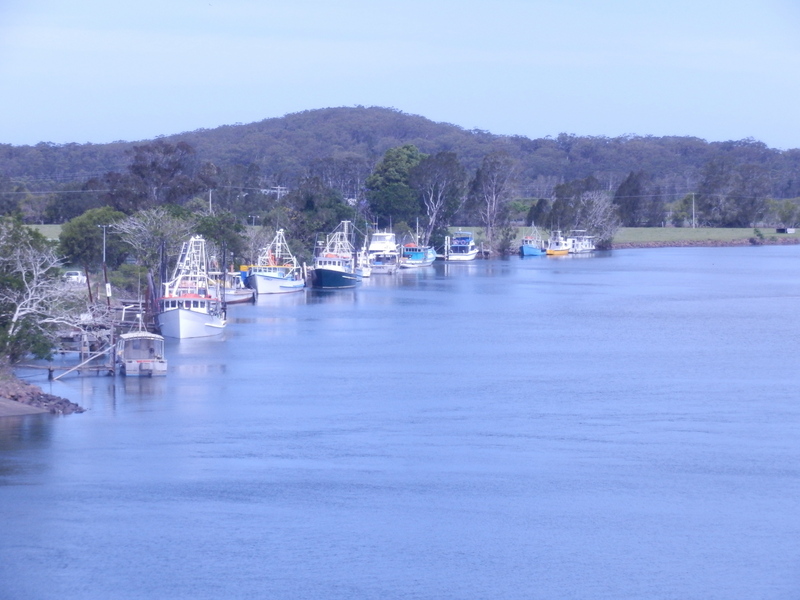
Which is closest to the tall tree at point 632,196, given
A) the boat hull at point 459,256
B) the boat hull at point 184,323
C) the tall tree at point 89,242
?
the boat hull at point 459,256

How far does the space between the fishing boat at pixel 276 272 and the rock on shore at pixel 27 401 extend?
84.8 ft

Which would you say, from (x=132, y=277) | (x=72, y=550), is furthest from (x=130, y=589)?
(x=132, y=277)

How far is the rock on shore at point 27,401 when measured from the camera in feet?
69.0

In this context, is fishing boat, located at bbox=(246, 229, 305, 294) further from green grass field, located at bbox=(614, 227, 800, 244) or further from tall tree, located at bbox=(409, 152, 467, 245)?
green grass field, located at bbox=(614, 227, 800, 244)

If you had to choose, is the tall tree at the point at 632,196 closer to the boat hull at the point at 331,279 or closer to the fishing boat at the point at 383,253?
the fishing boat at the point at 383,253

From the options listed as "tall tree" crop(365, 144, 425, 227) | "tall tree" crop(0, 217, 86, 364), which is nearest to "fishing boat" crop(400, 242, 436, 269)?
"tall tree" crop(365, 144, 425, 227)

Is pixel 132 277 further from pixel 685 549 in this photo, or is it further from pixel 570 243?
pixel 570 243

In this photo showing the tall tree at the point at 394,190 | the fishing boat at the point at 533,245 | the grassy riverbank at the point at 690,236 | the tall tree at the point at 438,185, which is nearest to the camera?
the tall tree at the point at 394,190

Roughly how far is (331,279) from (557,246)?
1495 inches

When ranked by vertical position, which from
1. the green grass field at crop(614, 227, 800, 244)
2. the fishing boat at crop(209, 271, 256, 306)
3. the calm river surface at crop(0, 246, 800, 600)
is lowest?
the calm river surface at crop(0, 246, 800, 600)

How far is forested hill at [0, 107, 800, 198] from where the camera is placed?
126625 millimetres

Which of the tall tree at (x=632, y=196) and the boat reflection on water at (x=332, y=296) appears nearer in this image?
the boat reflection on water at (x=332, y=296)

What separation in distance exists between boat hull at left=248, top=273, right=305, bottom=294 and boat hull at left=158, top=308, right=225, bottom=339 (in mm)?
14506

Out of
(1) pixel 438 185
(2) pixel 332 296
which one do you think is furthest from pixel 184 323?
(1) pixel 438 185
